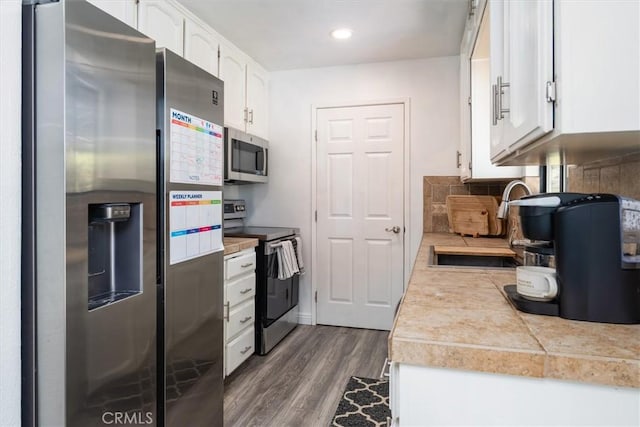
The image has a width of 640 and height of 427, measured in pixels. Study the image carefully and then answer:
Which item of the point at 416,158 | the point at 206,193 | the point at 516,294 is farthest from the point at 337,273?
the point at 516,294

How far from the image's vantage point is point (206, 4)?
2.35 meters

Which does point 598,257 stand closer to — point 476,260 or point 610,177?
point 610,177

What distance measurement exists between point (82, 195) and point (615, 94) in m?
1.30

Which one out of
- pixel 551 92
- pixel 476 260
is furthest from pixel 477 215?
pixel 551 92

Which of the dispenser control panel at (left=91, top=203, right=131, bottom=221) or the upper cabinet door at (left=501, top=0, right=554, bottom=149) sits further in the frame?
the dispenser control panel at (left=91, top=203, right=131, bottom=221)

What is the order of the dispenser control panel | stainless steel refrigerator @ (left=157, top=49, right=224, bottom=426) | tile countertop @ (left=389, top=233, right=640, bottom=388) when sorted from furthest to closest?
stainless steel refrigerator @ (left=157, top=49, right=224, bottom=426)
the dispenser control panel
tile countertop @ (left=389, top=233, right=640, bottom=388)

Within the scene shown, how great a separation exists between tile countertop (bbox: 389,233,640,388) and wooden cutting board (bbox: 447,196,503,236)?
2.04 m

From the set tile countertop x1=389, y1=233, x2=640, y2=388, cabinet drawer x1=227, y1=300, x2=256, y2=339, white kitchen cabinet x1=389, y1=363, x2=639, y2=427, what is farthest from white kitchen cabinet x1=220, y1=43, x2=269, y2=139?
white kitchen cabinet x1=389, y1=363, x2=639, y2=427

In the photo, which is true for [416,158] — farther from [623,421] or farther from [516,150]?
[623,421]

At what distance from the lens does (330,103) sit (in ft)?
11.7

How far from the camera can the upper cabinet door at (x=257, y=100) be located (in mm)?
3279

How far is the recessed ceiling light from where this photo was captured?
107 inches

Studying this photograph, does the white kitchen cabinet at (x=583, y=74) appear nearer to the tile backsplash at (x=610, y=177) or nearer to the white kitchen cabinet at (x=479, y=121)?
the tile backsplash at (x=610, y=177)

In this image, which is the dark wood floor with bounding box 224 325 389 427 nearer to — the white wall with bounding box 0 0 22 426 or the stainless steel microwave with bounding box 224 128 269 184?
the white wall with bounding box 0 0 22 426
